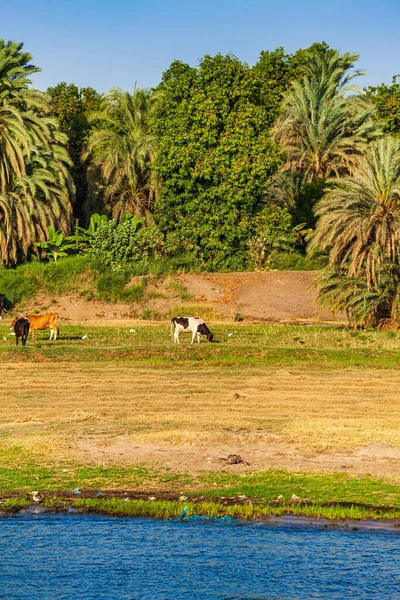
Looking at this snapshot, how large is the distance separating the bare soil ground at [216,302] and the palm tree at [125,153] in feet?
45.2

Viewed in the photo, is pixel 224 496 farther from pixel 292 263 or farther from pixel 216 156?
pixel 292 263

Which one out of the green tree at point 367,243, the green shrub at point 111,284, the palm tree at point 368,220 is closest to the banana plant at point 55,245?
the green shrub at point 111,284

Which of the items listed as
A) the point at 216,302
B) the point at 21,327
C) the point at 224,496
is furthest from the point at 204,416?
the point at 216,302

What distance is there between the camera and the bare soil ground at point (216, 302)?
156 ft

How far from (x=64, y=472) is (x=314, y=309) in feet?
102

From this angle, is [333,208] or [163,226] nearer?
[333,208]

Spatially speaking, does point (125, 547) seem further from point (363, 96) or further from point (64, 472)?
point (363, 96)

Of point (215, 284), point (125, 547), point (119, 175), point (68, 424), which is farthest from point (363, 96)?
point (125, 547)

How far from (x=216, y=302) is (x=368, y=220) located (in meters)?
11.4

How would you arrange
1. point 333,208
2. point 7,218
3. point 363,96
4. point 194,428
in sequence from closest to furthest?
point 194,428 → point 333,208 → point 7,218 → point 363,96

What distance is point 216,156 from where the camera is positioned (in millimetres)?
53906

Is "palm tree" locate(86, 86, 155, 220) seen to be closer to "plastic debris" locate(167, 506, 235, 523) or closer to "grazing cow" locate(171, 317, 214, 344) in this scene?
"grazing cow" locate(171, 317, 214, 344)

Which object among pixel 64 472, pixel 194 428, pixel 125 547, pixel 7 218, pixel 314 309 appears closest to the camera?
pixel 125 547

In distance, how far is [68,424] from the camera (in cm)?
2238
